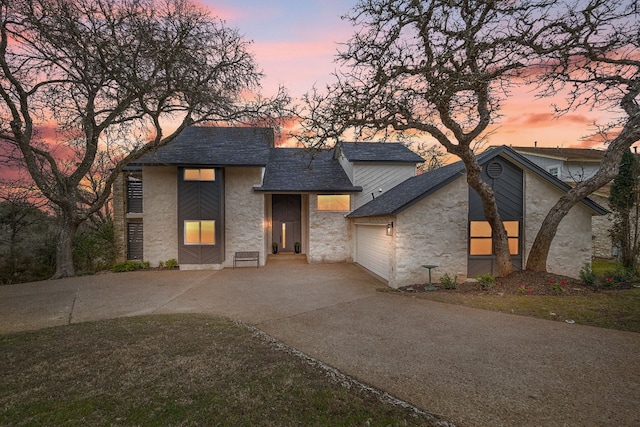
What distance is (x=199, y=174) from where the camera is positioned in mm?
14969

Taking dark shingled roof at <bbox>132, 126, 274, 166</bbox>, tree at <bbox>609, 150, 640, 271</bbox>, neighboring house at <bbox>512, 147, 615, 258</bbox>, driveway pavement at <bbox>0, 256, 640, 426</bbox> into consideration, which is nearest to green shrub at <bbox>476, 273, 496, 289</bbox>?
driveway pavement at <bbox>0, 256, 640, 426</bbox>

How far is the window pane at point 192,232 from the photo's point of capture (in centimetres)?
1467

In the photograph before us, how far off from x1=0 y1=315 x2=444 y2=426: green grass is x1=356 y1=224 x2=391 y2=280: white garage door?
7318 mm

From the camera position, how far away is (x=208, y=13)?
1139 cm

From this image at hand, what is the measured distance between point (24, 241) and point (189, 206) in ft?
26.0

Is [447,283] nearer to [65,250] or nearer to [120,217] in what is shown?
[120,217]

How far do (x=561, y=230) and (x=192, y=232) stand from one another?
1583 cm

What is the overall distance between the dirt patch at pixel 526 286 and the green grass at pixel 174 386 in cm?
663

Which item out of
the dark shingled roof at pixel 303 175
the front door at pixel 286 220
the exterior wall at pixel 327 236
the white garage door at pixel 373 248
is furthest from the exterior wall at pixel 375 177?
the front door at pixel 286 220

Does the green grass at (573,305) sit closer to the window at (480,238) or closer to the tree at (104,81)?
the window at (480,238)

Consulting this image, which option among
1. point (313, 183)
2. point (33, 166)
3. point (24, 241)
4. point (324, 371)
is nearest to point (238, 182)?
point (313, 183)

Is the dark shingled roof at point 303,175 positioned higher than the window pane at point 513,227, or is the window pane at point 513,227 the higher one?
the dark shingled roof at point 303,175

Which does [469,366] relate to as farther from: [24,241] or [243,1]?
[24,241]

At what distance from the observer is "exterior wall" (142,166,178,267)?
1507 centimetres
